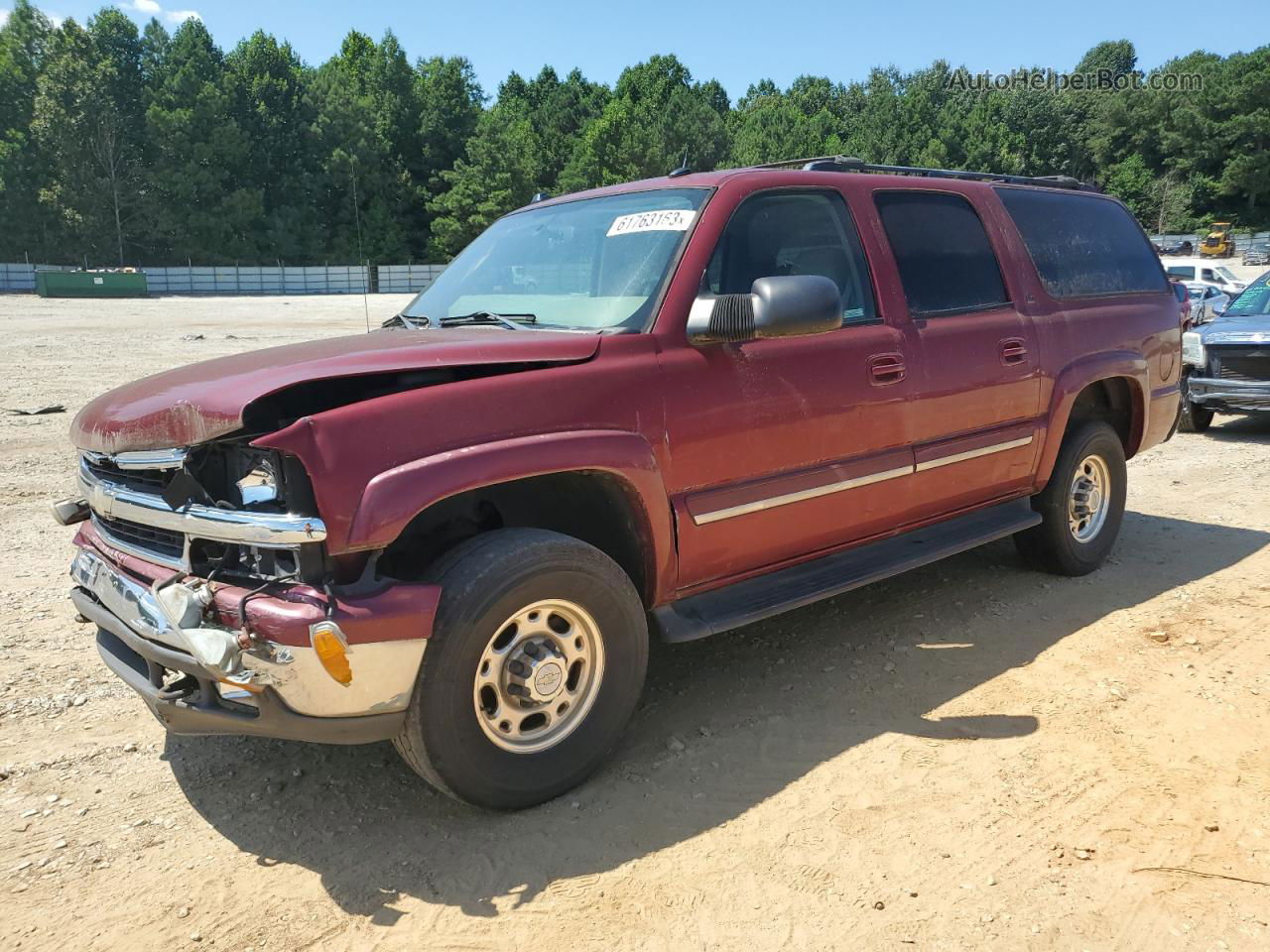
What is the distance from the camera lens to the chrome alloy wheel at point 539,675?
2.93 meters

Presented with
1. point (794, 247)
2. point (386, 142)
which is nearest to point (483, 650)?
point (794, 247)

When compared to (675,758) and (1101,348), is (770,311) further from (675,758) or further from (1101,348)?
(1101,348)

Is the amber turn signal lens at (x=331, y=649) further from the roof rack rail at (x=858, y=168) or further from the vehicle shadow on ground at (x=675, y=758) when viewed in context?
the roof rack rail at (x=858, y=168)

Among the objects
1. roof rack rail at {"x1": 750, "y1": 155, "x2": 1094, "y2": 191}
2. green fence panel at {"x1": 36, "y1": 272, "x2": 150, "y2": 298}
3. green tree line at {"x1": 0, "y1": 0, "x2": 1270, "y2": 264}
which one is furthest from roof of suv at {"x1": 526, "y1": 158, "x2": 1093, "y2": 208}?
green tree line at {"x1": 0, "y1": 0, "x2": 1270, "y2": 264}

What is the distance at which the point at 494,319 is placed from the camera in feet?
11.8

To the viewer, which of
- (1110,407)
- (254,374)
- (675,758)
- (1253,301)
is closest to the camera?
(254,374)

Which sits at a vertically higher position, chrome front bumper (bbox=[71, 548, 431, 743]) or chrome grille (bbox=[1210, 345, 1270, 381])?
chrome grille (bbox=[1210, 345, 1270, 381])

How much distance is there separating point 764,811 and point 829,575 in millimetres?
1122

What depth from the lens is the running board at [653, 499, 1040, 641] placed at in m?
3.37

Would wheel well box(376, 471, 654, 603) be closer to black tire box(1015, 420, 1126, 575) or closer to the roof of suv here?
the roof of suv

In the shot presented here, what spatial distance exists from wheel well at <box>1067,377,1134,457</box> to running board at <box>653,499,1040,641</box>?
0.80 m

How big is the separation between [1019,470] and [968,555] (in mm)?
1172

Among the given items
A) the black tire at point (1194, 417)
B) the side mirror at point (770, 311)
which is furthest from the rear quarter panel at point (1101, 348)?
the black tire at point (1194, 417)

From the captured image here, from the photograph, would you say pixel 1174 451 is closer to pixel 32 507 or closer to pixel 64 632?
pixel 64 632
